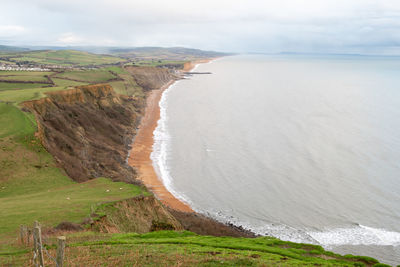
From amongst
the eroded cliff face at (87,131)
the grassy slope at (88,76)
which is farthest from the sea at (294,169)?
the grassy slope at (88,76)

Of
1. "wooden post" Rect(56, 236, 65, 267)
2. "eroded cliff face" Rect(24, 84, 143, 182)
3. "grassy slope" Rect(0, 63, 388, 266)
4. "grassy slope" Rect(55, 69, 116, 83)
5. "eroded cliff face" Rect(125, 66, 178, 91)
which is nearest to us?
"wooden post" Rect(56, 236, 65, 267)

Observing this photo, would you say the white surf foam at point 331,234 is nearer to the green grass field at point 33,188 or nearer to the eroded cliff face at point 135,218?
the eroded cliff face at point 135,218

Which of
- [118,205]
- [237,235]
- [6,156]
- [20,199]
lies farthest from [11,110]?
[237,235]

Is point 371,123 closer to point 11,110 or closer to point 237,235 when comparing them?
point 237,235

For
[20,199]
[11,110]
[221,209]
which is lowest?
[221,209]

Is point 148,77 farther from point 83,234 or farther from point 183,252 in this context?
point 183,252

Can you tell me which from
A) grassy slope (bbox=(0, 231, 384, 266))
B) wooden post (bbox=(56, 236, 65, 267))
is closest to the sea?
grassy slope (bbox=(0, 231, 384, 266))

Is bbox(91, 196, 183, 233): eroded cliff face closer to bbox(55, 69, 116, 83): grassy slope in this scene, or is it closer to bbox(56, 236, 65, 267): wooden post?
bbox(56, 236, 65, 267): wooden post
